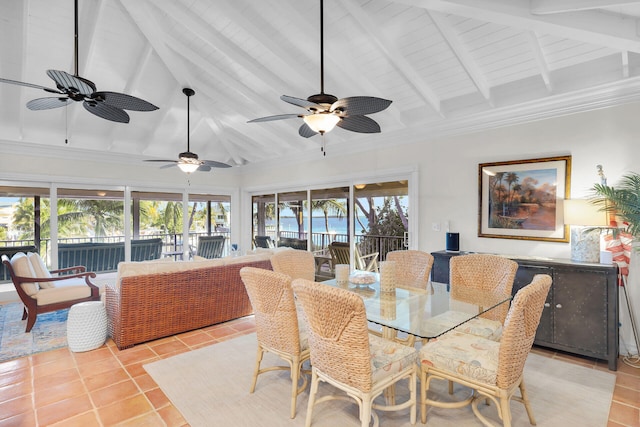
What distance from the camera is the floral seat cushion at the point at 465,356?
1927mm

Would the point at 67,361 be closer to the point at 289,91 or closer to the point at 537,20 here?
the point at 289,91

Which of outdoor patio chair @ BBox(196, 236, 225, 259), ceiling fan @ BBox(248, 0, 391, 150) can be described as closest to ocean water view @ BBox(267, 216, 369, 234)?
outdoor patio chair @ BBox(196, 236, 225, 259)

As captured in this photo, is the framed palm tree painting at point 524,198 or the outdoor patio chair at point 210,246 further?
the outdoor patio chair at point 210,246

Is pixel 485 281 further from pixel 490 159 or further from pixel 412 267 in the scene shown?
pixel 490 159

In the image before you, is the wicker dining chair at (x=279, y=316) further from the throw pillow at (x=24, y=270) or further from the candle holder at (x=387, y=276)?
the throw pillow at (x=24, y=270)

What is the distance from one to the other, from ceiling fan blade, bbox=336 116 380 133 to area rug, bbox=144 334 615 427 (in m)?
2.26

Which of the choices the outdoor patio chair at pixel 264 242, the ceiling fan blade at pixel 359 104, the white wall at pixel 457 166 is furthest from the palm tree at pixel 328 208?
the ceiling fan blade at pixel 359 104

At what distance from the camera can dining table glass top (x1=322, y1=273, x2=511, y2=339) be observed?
2.07 meters

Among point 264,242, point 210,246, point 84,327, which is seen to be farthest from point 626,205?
point 210,246

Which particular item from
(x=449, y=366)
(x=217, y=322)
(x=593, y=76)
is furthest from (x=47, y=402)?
(x=593, y=76)

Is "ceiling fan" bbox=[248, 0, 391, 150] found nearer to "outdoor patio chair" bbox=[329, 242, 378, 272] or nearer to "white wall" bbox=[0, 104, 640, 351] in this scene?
"white wall" bbox=[0, 104, 640, 351]

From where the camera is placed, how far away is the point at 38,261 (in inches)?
171

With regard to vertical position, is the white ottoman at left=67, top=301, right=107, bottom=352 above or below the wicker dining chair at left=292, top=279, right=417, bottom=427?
below

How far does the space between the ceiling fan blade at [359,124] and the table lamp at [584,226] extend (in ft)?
6.67
